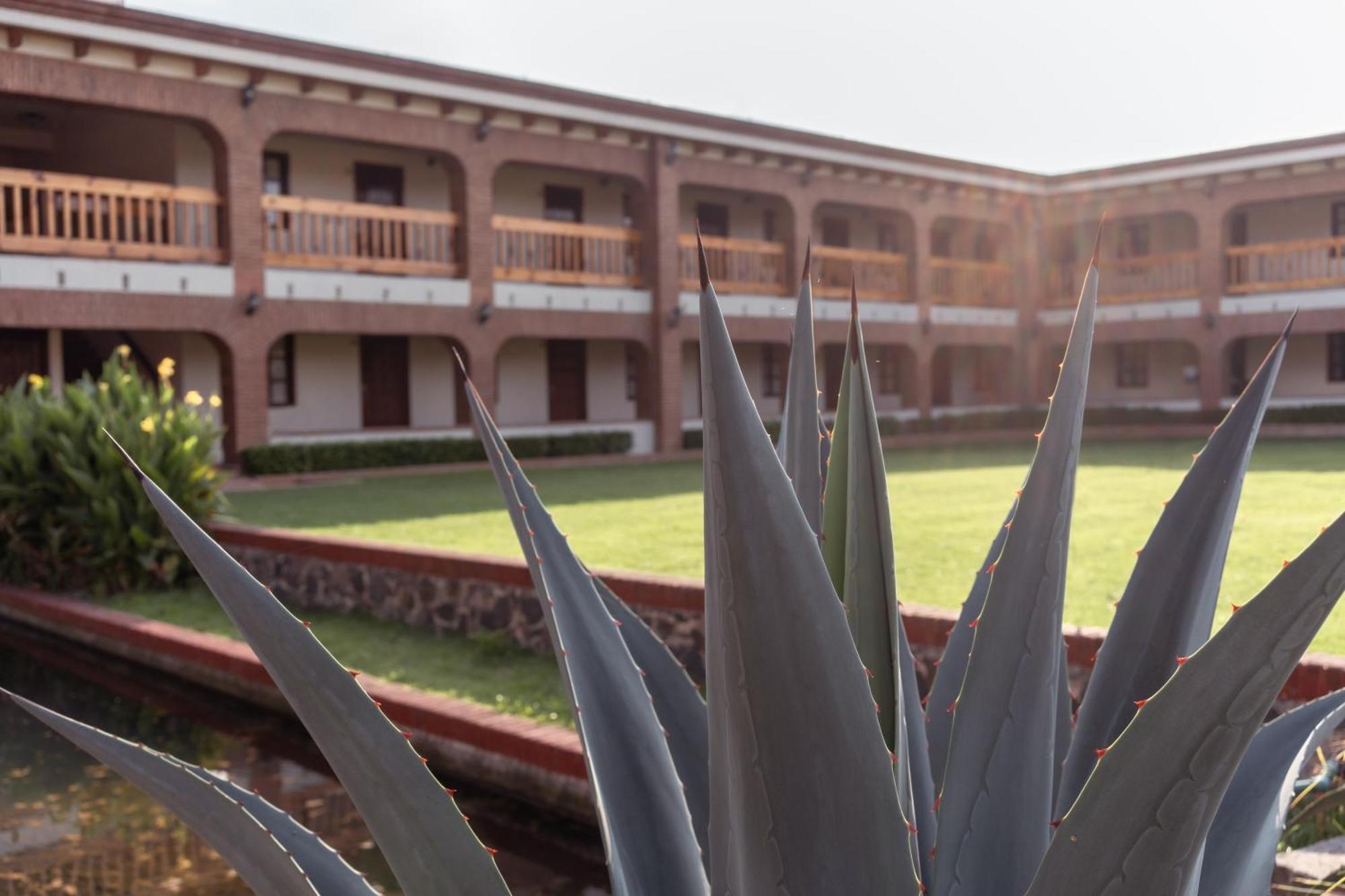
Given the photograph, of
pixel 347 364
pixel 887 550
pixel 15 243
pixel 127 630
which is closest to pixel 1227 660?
pixel 887 550

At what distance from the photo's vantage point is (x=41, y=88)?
17.0m

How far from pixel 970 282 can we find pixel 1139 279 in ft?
14.1

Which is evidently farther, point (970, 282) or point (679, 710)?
point (970, 282)

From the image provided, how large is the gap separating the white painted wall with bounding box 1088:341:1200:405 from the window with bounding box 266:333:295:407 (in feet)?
66.5

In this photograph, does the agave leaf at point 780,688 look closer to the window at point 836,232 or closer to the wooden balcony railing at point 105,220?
the wooden balcony railing at point 105,220

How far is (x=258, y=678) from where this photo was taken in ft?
26.2

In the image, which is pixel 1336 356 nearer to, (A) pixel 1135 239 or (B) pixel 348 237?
(A) pixel 1135 239

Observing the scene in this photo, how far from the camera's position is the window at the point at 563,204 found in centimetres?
2633

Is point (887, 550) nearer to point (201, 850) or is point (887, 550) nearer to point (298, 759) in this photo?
→ point (201, 850)

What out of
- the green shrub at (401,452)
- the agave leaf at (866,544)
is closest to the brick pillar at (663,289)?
the green shrub at (401,452)

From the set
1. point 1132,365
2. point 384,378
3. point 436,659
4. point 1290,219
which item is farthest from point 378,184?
point 1290,219

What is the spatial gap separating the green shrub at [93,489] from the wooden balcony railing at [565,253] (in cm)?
1148

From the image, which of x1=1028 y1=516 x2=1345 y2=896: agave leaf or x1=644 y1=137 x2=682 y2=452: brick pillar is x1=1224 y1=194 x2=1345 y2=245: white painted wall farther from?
x1=1028 y1=516 x2=1345 y2=896: agave leaf

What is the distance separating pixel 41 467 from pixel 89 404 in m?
0.93
